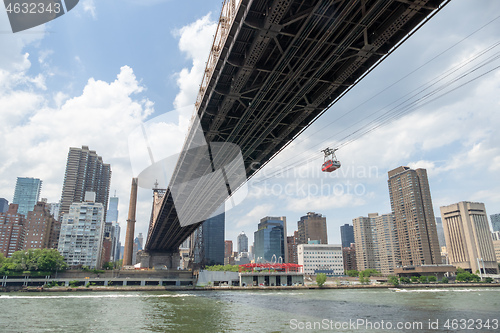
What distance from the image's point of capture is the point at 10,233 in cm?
12262

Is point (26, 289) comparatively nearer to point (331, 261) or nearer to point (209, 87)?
point (209, 87)

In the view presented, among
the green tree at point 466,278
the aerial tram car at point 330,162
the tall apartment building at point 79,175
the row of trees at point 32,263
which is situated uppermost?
the tall apartment building at point 79,175

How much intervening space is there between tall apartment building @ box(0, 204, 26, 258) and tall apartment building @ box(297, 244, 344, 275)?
376ft

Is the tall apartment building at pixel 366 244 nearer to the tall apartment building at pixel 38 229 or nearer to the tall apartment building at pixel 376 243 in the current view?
the tall apartment building at pixel 376 243

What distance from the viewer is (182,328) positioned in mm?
22969

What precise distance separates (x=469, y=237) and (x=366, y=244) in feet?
171

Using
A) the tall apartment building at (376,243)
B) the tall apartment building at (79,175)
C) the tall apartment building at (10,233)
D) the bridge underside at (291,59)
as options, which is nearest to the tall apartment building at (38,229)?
the tall apartment building at (10,233)

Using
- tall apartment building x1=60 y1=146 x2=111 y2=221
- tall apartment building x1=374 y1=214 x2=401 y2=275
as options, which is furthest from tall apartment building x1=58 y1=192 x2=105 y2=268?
tall apartment building x1=374 y1=214 x2=401 y2=275

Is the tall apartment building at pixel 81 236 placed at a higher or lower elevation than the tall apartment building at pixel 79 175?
lower

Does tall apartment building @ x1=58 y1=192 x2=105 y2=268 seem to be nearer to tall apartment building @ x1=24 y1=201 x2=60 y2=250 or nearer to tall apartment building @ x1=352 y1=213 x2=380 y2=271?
tall apartment building @ x1=24 y1=201 x2=60 y2=250

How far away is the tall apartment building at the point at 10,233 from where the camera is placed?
12088 cm

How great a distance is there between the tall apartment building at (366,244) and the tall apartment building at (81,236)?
140374mm

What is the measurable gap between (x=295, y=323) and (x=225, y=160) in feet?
49.7

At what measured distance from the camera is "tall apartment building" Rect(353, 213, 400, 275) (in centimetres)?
17650
